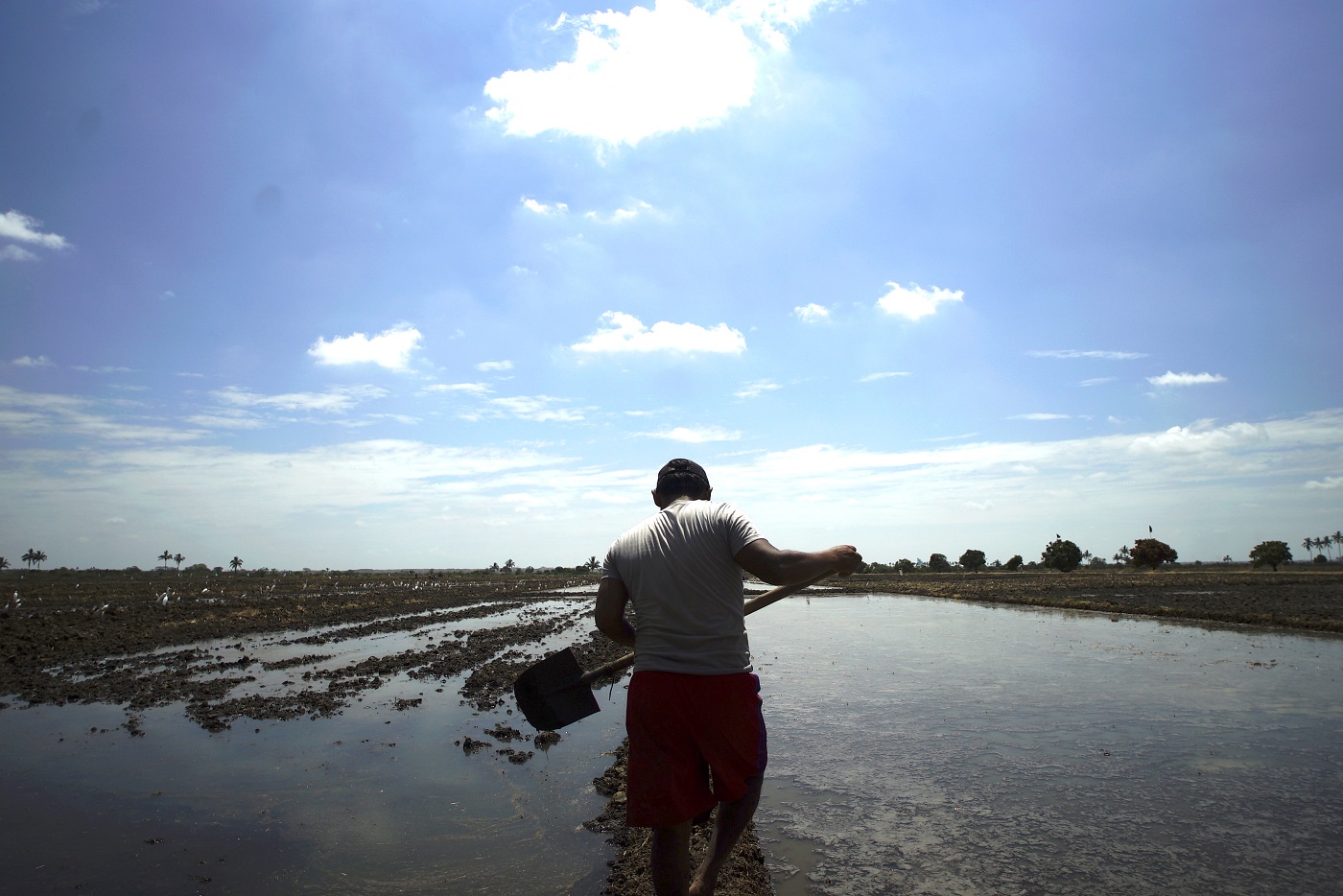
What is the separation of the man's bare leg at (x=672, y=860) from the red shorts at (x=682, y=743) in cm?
7

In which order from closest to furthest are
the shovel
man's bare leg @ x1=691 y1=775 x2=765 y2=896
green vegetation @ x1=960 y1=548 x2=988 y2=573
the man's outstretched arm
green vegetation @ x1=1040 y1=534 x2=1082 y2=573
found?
the man's outstretched arm
man's bare leg @ x1=691 y1=775 x2=765 y2=896
the shovel
green vegetation @ x1=1040 y1=534 x2=1082 y2=573
green vegetation @ x1=960 y1=548 x2=988 y2=573

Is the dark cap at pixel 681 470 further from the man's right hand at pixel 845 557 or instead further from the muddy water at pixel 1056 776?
the muddy water at pixel 1056 776

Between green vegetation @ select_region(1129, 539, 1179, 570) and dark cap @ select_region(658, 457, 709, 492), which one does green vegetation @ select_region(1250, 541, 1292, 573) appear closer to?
green vegetation @ select_region(1129, 539, 1179, 570)

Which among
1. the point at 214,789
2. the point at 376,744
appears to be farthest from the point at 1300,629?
the point at 214,789

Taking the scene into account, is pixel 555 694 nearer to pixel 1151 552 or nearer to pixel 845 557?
pixel 845 557

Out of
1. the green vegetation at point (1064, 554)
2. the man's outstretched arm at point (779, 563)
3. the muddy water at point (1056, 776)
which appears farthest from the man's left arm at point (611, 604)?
the green vegetation at point (1064, 554)

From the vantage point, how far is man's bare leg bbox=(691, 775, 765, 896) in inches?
110

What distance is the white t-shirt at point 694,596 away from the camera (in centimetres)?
267

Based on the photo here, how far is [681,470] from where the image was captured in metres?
3.18

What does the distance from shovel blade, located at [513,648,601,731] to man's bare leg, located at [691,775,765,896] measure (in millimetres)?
1134

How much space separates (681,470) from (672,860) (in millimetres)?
1617

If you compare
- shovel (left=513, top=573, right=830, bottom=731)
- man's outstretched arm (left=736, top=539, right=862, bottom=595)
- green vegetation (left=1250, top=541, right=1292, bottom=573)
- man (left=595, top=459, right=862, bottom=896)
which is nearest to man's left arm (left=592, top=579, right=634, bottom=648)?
man (left=595, top=459, right=862, bottom=896)

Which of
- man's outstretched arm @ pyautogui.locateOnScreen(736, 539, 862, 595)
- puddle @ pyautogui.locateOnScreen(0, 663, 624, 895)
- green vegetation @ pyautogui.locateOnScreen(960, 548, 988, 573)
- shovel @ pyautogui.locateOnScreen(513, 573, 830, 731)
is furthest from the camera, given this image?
green vegetation @ pyautogui.locateOnScreen(960, 548, 988, 573)

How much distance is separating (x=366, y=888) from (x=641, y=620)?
10.1 ft
